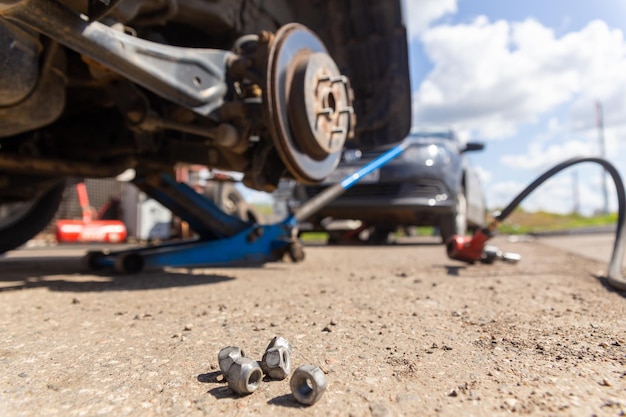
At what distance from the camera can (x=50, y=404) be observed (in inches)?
33.6

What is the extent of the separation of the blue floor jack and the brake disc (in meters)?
0.78

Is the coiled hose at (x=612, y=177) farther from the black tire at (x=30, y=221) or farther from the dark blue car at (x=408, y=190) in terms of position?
the black tire at (x=30, y=221)

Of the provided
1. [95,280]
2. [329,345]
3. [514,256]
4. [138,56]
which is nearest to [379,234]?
[514,256]

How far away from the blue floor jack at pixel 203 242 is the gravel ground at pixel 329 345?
370 mm

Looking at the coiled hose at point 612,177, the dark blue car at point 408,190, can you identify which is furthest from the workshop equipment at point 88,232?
the coiled hose at point 612,177

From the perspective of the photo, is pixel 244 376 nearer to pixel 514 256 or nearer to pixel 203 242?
pixel 203 242

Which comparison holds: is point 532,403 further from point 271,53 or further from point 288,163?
point 271,53

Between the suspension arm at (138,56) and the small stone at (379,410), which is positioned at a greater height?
the suspension arm at (138,56)

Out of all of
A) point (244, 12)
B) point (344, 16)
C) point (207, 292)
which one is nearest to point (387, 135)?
point (344, 16)

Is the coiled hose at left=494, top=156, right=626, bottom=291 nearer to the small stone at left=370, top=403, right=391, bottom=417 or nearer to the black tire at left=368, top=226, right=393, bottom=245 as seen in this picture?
the small stone at left=370, top=403, right=391, bottom=417

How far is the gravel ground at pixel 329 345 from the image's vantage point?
0.85 metres

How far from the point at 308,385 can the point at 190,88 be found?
4.50ft

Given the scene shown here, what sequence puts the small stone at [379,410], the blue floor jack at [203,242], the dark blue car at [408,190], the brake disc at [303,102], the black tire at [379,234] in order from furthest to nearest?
the black tire at [379,234]
the dark blue car at [408,190]
the blue floor jack at [203,242]
the brake disc at [303,102]
the small stone at [379,410]

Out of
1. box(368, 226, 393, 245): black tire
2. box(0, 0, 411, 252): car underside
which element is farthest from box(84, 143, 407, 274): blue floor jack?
box(368, 226, 393, 245): black tire
